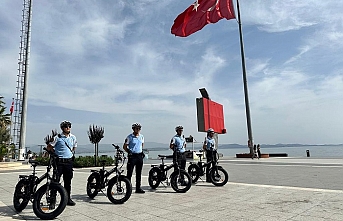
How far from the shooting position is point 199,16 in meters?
17.6

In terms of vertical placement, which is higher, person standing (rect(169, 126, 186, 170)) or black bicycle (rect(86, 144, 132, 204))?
person standing (rect(169, 126, 186, 170))

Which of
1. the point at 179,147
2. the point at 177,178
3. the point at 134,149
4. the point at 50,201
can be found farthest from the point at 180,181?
the point at 50,201

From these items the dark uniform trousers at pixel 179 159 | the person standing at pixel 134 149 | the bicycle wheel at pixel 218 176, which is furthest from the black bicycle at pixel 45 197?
the bicycle wheel at pixel 218 176

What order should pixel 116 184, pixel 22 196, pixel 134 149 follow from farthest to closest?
pixel 134 149, pixel 116 184, pixel 22 196

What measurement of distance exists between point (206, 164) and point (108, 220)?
4707 millimetres

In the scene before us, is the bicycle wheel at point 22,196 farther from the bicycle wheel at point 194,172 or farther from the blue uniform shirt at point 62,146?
the bicycle wheel at point 194,172

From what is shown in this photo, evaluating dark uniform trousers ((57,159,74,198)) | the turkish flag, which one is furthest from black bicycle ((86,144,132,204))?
the turkish flag

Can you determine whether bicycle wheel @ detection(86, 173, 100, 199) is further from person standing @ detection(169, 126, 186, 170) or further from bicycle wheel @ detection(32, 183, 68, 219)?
person standing @ detection(169, 126, 186, 170)

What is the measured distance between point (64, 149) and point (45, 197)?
1.08 metres

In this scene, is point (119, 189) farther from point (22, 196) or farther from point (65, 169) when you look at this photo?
point (22, 196)

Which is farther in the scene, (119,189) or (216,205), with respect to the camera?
(119,189)

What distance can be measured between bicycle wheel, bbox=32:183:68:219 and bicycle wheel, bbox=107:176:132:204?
1.35 m

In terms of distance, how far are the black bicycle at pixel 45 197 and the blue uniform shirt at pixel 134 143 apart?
2.06 metres

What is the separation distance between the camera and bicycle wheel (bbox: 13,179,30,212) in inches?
235
